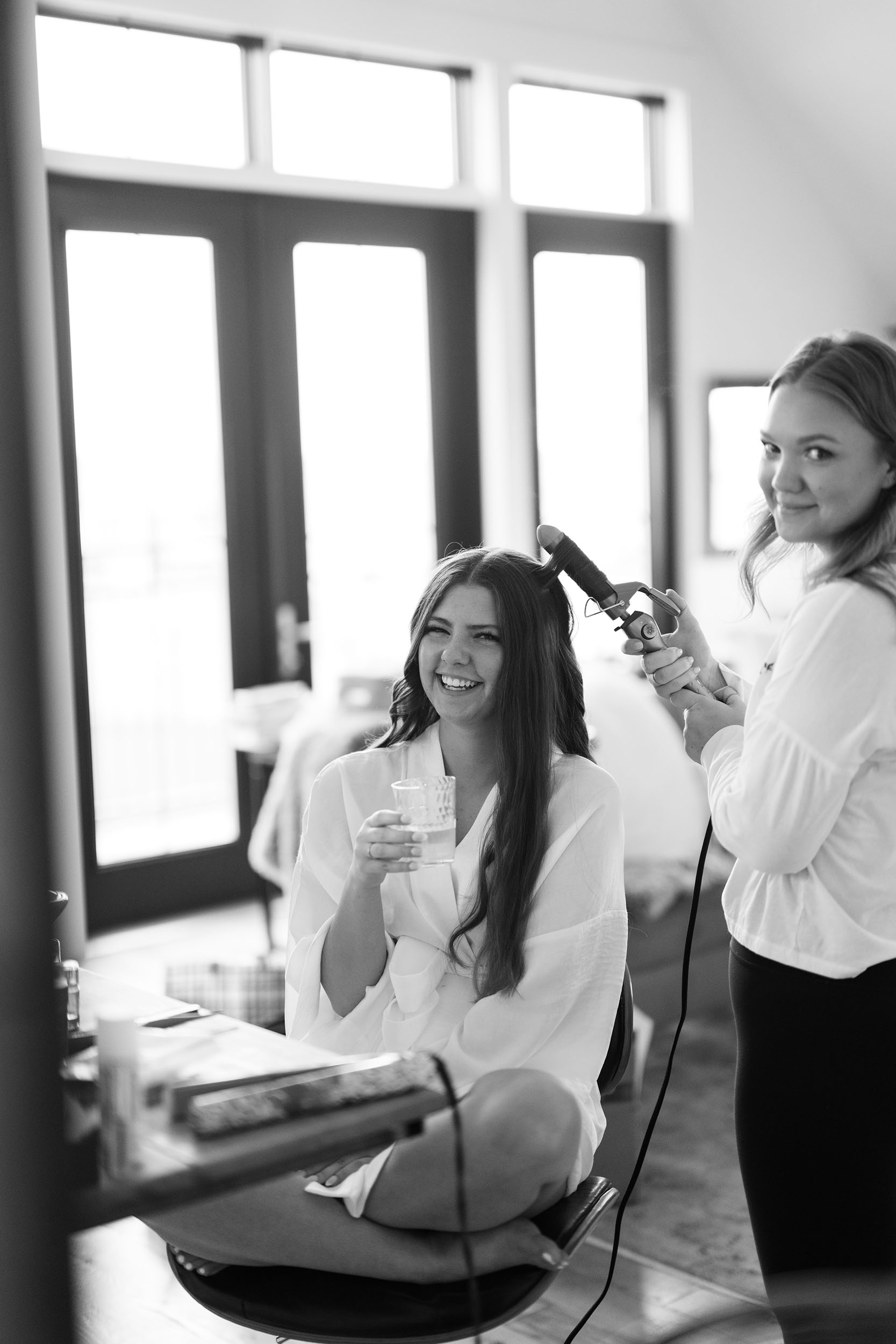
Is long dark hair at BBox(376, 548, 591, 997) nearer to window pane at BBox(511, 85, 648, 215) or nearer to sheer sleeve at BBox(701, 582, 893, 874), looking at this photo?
sheer sleeve at BBox(701, 582, 893, 874)

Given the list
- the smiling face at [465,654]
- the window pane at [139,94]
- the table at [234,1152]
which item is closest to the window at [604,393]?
the window pane at [139,94]

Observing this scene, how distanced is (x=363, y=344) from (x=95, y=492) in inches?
43.6

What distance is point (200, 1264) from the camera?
152 cm

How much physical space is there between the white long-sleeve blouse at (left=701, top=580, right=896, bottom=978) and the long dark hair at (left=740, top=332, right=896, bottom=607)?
0.03 m

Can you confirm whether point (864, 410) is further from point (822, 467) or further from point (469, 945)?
point (469, 945)

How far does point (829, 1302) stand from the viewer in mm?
1503

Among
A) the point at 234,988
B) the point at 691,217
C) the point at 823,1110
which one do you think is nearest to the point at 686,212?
the point at 691,217

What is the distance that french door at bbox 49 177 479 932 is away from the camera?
4.35 meters

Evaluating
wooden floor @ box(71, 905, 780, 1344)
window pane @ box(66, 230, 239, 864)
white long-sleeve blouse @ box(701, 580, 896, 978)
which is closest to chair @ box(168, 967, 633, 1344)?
white long-sleeve blouse @ box(701, 580, 896, 978)

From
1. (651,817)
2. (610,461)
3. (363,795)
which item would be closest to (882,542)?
(363,795)

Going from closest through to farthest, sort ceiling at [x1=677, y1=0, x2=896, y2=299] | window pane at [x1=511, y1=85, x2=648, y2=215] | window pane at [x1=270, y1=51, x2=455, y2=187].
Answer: window pane at [x1=270, y1=51, x2=455, y2=187], ceiling at [x1=677, y1=0, x2=896, y2=299], window pane at [x1=511, y1=85, x2=648, y2=215]

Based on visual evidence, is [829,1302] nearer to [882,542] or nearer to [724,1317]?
[724,1317]

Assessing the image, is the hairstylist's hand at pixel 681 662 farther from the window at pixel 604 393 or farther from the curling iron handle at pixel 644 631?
the window at pixel 604 393

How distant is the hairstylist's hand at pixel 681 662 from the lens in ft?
5.52
